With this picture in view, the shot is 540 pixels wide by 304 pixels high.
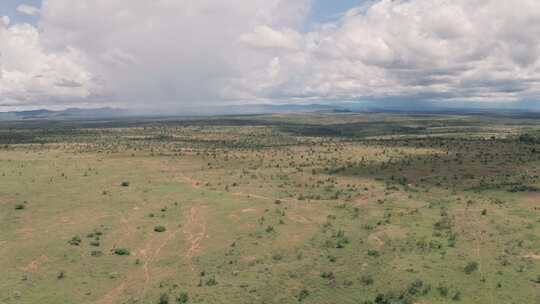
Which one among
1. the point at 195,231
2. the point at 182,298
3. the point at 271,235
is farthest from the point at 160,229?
the point at 182,298

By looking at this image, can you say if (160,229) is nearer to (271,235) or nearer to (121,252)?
(121,252)

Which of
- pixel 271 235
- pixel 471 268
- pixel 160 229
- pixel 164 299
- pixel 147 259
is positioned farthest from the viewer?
pixel 160 229

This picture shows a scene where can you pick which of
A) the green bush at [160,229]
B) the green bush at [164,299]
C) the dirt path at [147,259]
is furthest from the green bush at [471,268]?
the green bush at [160,229]

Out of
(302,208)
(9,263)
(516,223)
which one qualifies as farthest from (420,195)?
(9,263)

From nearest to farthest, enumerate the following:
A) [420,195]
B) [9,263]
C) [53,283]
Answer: [53,283] → [9,263] → [420,195]

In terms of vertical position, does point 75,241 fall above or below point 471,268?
above

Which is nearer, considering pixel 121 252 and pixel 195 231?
pixel 121 252

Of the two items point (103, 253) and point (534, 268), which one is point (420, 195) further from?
point (103, 253)

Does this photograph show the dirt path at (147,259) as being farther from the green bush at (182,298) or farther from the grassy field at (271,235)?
the green bush at (182,298)
